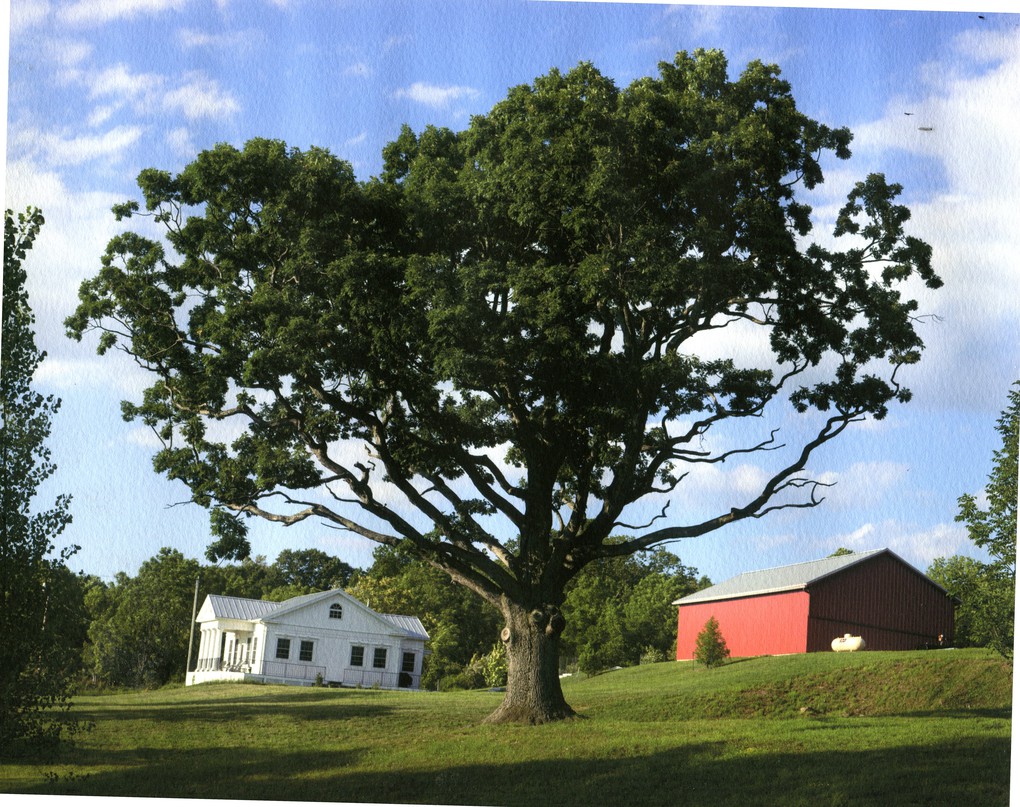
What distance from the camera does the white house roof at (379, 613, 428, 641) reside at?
47.9ft

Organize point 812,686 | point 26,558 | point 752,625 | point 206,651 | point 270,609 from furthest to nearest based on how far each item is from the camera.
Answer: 1. point 752,625
2. point 812,686
3. point 206,651
4. point 270,609
5. point 26,558

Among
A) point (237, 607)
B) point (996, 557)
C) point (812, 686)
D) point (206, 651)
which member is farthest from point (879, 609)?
point (206, 651)

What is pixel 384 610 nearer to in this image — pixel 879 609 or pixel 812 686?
pixel 812 686

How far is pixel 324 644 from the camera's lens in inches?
581

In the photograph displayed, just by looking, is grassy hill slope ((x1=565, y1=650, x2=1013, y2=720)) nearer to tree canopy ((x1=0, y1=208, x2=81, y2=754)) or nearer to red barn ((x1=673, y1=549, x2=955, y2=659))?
red barn ((x1=673, y1=549, x2=955, y2=659))

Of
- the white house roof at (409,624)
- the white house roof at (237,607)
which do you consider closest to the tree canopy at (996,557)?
the white house roof at (409,624)

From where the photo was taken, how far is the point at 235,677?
49.8ft

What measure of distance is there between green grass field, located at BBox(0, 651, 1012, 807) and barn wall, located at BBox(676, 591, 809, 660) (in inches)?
95.8

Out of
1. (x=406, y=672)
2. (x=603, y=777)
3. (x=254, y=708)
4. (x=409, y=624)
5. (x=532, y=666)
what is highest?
(x=409, y=624)

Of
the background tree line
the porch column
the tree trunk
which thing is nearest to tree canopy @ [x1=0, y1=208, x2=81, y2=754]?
the background tree line

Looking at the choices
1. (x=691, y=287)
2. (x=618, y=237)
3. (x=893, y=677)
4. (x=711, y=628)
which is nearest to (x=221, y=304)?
(x=618, y=237)

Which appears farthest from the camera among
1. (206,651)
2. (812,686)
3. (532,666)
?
(812,686)

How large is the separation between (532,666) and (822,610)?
18.5ft

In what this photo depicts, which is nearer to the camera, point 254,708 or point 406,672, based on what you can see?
point 254,708
